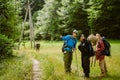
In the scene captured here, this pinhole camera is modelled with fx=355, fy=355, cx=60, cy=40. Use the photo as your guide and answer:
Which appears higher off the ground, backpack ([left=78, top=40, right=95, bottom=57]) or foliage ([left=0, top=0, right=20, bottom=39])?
backpack ([left=78, top=40, right=95, bottom=57])

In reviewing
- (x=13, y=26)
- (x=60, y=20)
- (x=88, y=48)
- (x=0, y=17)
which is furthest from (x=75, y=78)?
(x=60, y=20)

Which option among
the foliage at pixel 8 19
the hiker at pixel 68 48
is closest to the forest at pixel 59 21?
the foliage at pixel 8 19

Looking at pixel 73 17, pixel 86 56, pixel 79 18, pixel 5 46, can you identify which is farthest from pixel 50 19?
pixel 86 56

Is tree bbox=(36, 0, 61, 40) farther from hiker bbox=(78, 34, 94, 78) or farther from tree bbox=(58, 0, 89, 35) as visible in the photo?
hiker bbox=(78, 34, 94, 78)

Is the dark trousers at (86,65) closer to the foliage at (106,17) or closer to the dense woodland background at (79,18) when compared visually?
the dense woodland background at (79,18)

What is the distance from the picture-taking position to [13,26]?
1212 inches

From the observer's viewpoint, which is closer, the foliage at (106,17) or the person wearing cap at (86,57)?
the person wearing cap at (86,57)

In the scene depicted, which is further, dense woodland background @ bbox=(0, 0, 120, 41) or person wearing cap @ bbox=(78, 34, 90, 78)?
dense woodland background @ bbox=(0, 0, 120, 41)

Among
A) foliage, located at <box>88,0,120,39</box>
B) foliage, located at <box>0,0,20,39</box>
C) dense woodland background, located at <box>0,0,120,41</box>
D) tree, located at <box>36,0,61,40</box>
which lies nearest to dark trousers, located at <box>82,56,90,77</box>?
foliage, located at <box>0,0,20,39</box>

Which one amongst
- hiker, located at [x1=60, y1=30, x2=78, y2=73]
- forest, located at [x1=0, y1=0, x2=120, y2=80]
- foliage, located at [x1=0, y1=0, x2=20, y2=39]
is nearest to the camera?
hiker, located at [x1=60, y1=30, x2=78, y2=73]

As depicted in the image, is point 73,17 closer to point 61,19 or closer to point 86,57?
point 61,19

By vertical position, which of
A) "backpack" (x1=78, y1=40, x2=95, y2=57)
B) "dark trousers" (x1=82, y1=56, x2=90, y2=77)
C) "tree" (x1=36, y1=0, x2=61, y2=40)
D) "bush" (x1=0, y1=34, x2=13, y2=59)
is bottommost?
"tree" (x1=36, y1=0, x2=61, y2=40)

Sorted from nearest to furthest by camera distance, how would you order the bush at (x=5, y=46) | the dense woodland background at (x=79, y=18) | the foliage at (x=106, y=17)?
the bush at (x=5, y=46) → the foliage at (x=106, y=17) → the dense woodland background at (x=79, y=18)

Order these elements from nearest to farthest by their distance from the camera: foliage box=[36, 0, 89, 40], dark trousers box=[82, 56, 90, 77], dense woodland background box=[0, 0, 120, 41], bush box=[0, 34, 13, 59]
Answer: dark trousers box=[82, 56, 90, 77], bush box=[0, 34, 13, 59], dense woodland background box=[0, 0, 120, 41], foliage box=[36, 0, 89, 40]
